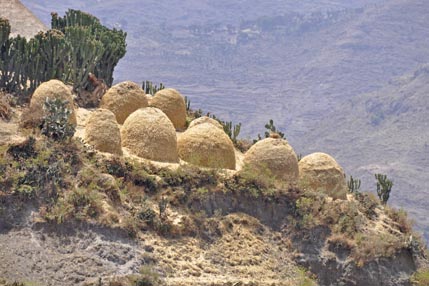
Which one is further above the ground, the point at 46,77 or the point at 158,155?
the point at 46,77

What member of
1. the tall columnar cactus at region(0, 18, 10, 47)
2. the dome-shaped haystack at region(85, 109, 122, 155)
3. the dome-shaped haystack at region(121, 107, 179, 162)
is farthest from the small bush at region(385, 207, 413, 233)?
the tall columnar cactus at region(0, 18, 10, 47)

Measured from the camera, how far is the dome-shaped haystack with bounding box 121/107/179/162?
3016 centimetres

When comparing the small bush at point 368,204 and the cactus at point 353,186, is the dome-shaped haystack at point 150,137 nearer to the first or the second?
the small bush at point 368,204

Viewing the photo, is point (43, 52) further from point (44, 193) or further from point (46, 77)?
point (44, 193)

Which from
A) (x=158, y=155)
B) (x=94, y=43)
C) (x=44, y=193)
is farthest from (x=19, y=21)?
(x=44, y=193)

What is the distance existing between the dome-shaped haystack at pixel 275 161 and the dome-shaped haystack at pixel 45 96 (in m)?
6.93

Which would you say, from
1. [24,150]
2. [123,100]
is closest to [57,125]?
[24,150]

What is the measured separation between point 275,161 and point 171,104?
6748mm

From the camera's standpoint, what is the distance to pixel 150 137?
99.2 ft

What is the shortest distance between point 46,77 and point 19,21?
1435cm

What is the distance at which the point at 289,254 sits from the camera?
28984 millimetres

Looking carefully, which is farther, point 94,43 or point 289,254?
point 94,43

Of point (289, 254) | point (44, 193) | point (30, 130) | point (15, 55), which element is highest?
point (15, 55)

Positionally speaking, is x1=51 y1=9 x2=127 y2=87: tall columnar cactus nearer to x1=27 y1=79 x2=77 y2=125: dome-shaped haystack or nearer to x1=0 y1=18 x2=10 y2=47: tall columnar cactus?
x1=0 y1=18 x2=10 y2=47: tall columnar cactus
